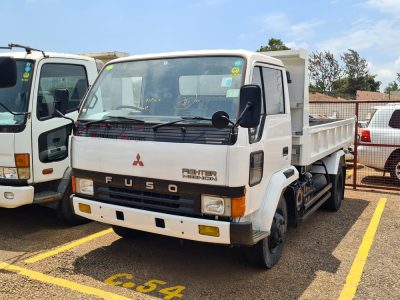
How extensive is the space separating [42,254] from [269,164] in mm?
2854

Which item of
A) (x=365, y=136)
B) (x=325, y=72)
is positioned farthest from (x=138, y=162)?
(x=325, y=72)

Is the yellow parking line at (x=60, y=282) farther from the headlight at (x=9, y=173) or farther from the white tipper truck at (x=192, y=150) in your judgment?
the headlight at (x=9, y=173)

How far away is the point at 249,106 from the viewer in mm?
3588

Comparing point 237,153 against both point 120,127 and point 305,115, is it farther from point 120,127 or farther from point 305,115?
point 305,115

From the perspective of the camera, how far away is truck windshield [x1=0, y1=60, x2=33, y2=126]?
216 inches

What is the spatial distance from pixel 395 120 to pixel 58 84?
6781 mm

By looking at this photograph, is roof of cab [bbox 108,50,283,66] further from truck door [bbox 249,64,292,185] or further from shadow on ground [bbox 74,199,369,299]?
shadow on ground [bbox 74,199,369,299]

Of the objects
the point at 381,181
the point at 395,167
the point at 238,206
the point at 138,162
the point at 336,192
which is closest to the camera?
the point at 238,206

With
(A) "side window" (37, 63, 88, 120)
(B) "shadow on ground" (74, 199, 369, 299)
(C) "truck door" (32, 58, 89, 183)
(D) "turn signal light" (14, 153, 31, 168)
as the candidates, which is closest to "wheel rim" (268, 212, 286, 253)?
(B) "shadow on ground" (74, 199, 369, 299)

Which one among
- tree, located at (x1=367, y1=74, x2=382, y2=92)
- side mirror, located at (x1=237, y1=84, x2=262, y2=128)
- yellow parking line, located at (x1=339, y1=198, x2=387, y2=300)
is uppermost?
tree, located at (x1=367, y1=74, x2=382, y2=92)

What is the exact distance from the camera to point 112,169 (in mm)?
4227

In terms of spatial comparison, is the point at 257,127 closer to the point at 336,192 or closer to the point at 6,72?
the point at 6,72

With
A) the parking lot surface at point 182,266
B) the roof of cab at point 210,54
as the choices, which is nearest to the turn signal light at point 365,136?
the parking lot surface at point 182,266

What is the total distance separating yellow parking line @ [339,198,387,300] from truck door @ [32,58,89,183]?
3627mm
